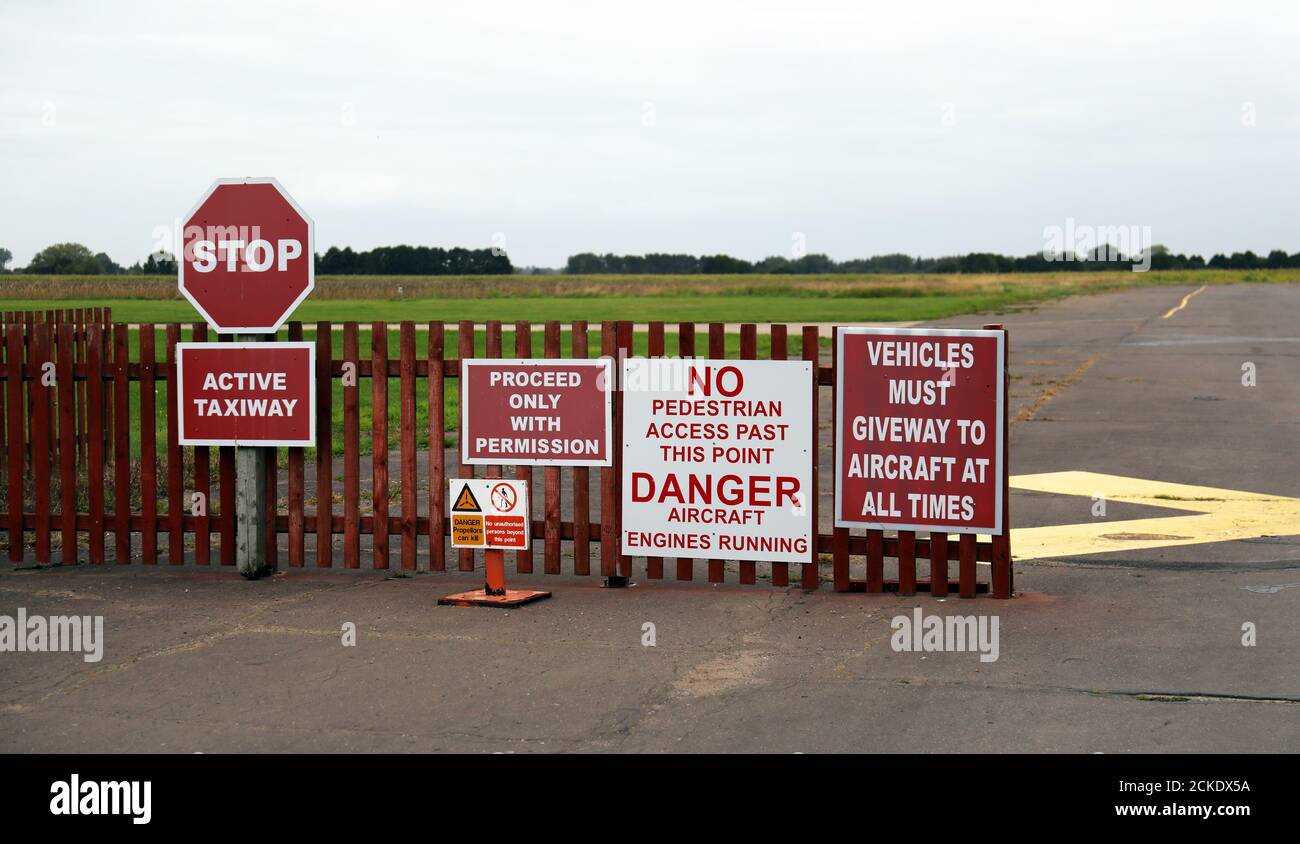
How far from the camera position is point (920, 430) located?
869 centimetres

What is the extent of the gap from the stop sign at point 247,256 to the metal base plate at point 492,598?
2265 mm

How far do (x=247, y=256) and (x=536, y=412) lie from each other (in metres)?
2.16

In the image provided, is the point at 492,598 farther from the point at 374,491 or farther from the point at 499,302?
the point at 499,302

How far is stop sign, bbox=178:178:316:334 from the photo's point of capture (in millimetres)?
9266

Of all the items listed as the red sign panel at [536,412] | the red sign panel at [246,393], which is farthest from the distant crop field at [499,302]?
the red sign panel at [536,412]

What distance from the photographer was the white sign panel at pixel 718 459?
29.1ft

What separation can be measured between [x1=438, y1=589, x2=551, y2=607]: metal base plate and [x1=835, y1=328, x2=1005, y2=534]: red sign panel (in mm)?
1927

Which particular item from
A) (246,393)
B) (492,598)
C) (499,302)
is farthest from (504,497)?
(499,302)

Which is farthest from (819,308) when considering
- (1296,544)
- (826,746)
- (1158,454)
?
(826,746)

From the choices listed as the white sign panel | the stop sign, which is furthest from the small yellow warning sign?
the stop sign

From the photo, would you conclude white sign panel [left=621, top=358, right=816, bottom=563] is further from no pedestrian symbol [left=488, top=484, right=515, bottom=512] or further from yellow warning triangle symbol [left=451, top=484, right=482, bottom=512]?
yellow warning triangle symbol [left=451, top=484, right=482, bottom=512]

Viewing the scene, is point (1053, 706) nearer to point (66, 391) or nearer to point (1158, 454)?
point (66, 391)

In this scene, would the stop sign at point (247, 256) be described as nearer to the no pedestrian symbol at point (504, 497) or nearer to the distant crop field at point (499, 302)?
the no pedestrian symbol at point (504, 497)
